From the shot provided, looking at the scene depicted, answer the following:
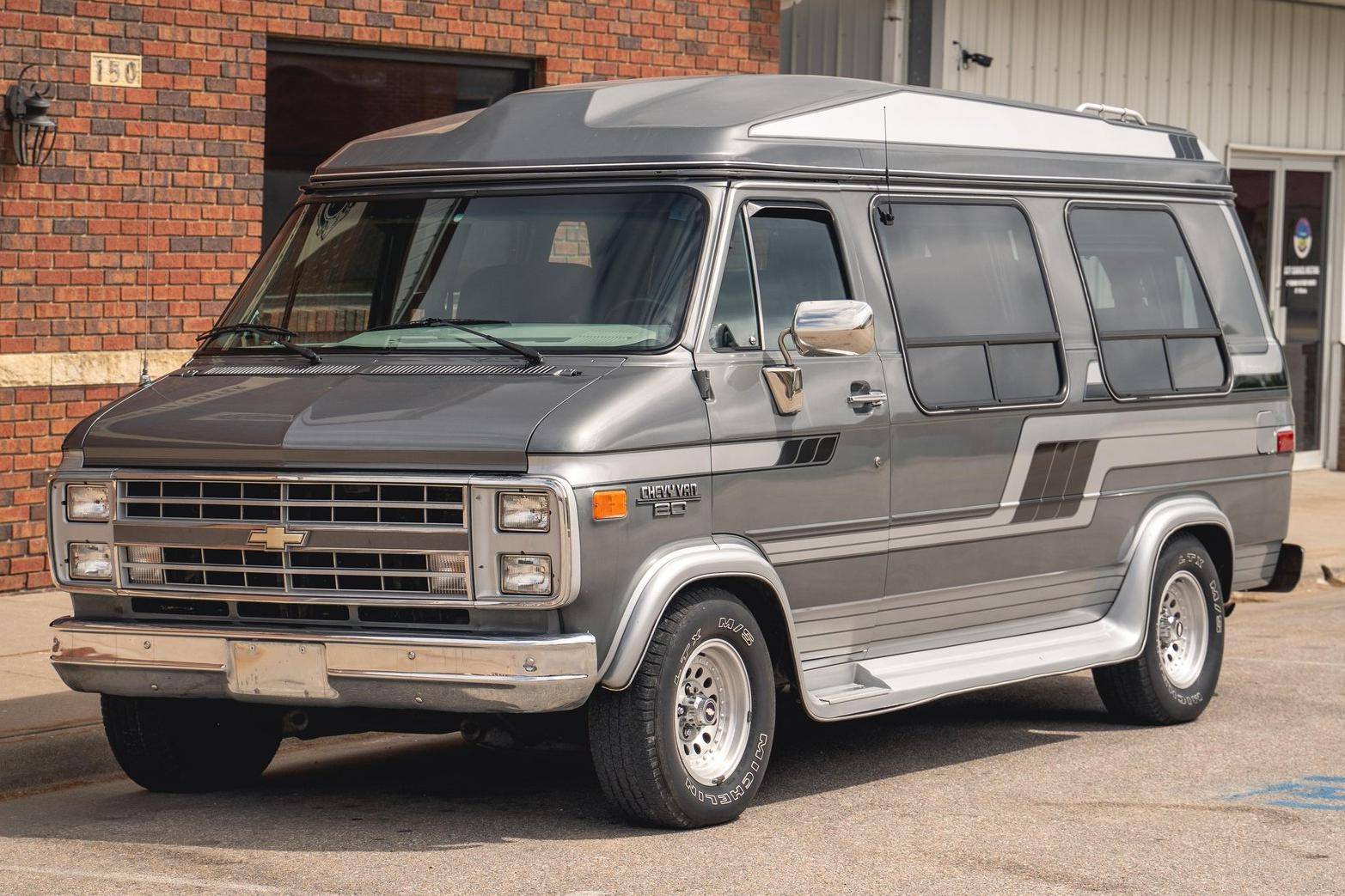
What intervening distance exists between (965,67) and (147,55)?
6.83m

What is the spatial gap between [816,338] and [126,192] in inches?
228

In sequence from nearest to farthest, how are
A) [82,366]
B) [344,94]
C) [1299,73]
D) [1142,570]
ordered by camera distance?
[1142,570], [82,366], [344,94], [1299,73]

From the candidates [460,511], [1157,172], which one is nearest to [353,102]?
[1157,172]

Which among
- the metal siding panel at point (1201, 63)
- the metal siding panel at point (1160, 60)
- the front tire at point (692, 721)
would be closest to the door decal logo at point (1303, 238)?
the metal siding panel at point (1201, 63)

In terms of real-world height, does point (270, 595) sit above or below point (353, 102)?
below

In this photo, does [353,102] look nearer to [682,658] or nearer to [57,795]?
[57,795]

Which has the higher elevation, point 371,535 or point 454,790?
point 371,535

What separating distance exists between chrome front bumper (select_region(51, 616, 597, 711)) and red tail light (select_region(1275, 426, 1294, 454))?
4.44 m

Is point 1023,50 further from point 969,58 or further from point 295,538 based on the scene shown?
point 295,538

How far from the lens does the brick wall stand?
36.0 ft

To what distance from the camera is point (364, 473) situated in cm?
632

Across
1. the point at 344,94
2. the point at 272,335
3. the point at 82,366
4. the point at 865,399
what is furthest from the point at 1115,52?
the point at 272,335

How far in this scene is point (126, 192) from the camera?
447 inches

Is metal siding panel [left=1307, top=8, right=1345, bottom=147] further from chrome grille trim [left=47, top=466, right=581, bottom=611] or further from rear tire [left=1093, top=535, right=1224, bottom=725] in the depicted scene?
chrome grille trim [left=47, top=466, right=581, bottom=611]
